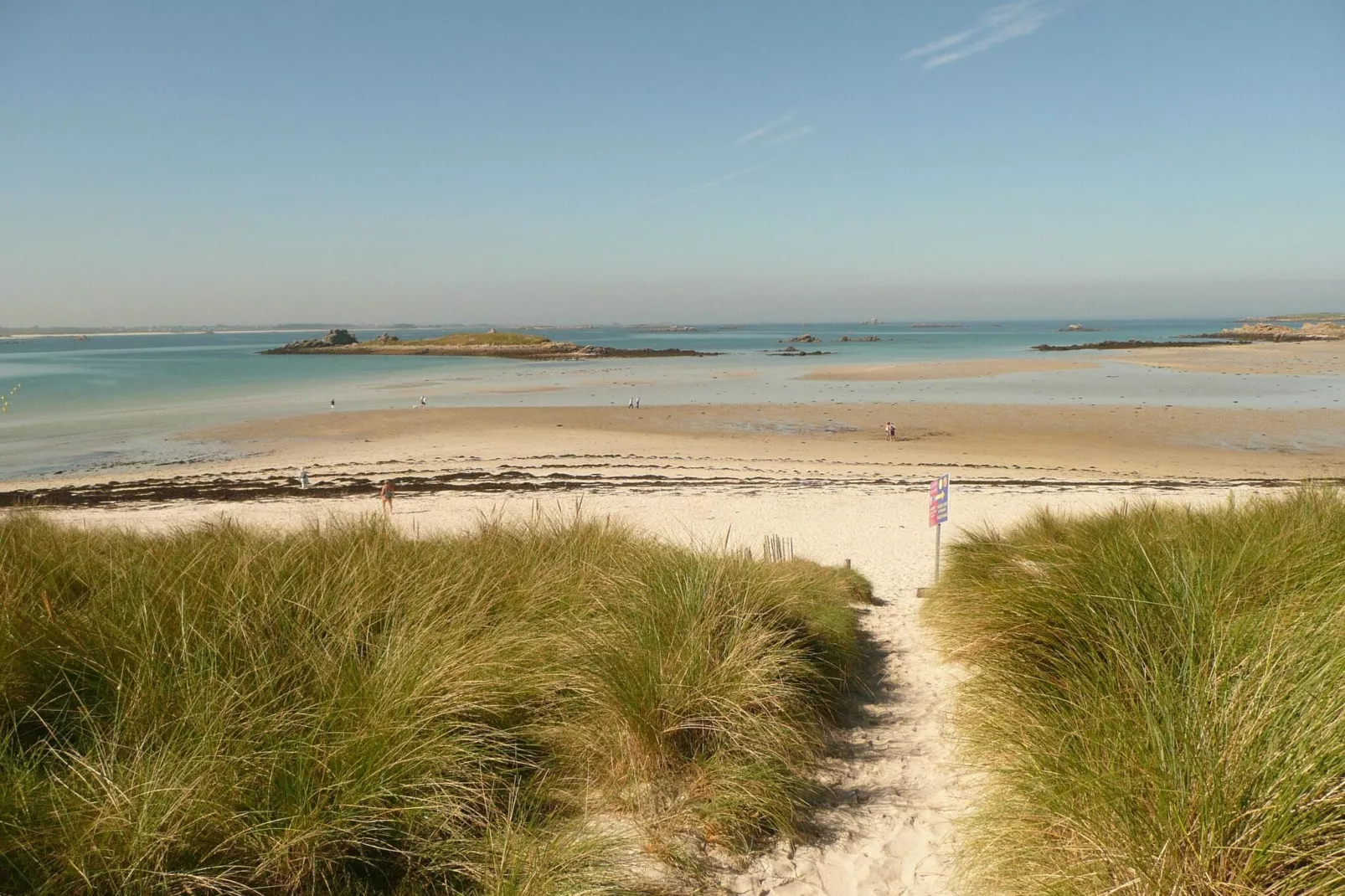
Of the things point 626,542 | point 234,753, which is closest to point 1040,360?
point 626,542

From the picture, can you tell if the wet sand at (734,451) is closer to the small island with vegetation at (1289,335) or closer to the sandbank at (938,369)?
the sandbank at (938,369)

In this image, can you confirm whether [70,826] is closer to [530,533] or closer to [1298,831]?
[1298,831]

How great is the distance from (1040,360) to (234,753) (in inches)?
2975

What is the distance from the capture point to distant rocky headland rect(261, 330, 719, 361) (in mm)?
90000

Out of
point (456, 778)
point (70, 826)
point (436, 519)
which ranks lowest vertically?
point (436, 519)

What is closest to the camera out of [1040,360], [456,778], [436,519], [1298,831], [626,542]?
[1298,831]

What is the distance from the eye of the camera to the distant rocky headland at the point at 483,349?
295 ft

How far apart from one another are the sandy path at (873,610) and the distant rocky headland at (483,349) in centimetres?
6906

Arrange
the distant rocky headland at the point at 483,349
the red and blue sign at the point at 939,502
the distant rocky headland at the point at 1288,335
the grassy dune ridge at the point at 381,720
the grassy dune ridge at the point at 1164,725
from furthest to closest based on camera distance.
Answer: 1. the distant rocky headland at the point at 1288,335
2. the distant rocky headland at the point at 483,349
3. the red and blue sign at the point at 939,502
4. the grassy dune ridge at the point at 381,720
5. the grassy dune ridge at the point at 1164,725

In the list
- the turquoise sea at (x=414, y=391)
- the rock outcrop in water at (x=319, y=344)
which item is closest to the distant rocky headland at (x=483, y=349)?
the rock outcrop in water at (x=319, y=344)

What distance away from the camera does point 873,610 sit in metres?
8.65

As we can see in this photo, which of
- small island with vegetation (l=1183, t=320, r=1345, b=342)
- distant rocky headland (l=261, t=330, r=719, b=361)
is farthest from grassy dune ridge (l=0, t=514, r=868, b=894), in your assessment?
small island with vegetation (l=1183, t=320, r=1345, b=342)

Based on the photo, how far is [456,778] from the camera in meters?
3.60

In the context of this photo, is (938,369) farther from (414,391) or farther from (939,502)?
(939,502)
